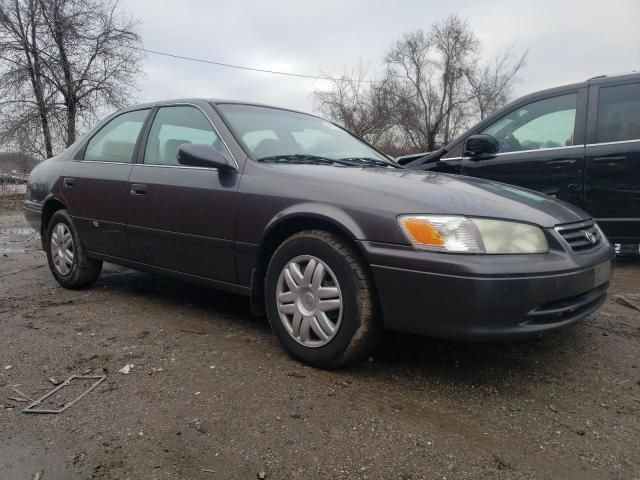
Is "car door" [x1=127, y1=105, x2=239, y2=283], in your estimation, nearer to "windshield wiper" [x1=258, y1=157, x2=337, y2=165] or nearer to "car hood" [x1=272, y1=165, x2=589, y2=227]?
"windshield wiper" [x1=258, y1=157, x2=337, y2=165]

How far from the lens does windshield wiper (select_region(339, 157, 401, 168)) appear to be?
3.41m

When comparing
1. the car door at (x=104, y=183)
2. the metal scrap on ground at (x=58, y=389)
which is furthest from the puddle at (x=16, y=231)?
the metal scrap on ground at (x=58, y=389)

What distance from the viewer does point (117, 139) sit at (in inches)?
163

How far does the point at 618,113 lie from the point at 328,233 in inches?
137

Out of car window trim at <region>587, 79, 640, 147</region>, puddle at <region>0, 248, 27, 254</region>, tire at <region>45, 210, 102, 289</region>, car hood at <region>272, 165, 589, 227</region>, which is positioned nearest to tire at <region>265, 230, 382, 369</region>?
car hood at <region>272, 165, 589, 227</region>

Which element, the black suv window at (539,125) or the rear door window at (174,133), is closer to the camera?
the rear door window at (174,133)

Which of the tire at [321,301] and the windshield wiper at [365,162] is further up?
the windshield wiper at [365,162]

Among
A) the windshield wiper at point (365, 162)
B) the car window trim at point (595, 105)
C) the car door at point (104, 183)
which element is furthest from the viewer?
the car window trim at point (595, 105)

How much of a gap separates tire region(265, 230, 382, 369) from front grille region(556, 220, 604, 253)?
1.01 meters

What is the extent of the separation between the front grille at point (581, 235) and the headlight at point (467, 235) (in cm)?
24

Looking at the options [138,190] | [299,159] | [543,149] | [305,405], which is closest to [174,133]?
[138,190]

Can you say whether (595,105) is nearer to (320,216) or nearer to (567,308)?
(567,308)

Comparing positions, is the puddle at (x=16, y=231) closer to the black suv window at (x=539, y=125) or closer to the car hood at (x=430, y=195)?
the car hood at (x=430, y=195)

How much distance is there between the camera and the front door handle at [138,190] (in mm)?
3604
